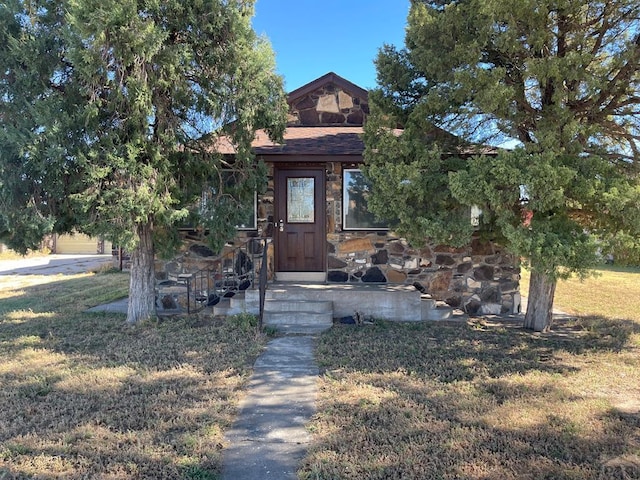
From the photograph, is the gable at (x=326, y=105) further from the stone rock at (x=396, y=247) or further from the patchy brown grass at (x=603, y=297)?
the patchy brown grass at (x=603, y=297)

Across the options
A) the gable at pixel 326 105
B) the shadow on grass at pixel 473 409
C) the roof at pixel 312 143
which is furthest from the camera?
the gable at pixel 326 105

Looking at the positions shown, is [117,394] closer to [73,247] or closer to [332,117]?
[332,117]

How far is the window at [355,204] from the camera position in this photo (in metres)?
7.83

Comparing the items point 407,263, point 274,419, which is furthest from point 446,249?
point 274,419

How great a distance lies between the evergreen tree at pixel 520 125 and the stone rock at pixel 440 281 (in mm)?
2238

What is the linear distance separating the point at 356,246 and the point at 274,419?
465 centimetres

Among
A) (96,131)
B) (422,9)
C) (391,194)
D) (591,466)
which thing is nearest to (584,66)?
(422,9)

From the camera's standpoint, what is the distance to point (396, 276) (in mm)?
7805

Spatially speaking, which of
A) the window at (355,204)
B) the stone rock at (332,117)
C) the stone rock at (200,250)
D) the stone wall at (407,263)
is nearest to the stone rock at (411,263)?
the stone wall at (407,263)

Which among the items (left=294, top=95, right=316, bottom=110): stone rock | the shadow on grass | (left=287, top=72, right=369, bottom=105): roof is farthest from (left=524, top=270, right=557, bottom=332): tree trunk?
(left=294, top=95, right=316, bottom=110): stone rock

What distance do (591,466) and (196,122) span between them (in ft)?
18.4

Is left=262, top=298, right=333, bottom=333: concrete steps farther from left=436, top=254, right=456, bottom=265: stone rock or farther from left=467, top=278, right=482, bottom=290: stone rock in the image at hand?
left=467, top=278, right=482, bottom=290: stone rock

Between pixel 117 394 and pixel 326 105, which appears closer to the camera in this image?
pixel 117 394

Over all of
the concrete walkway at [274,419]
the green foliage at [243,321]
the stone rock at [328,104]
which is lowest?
the concrete walkway at [274,419]
